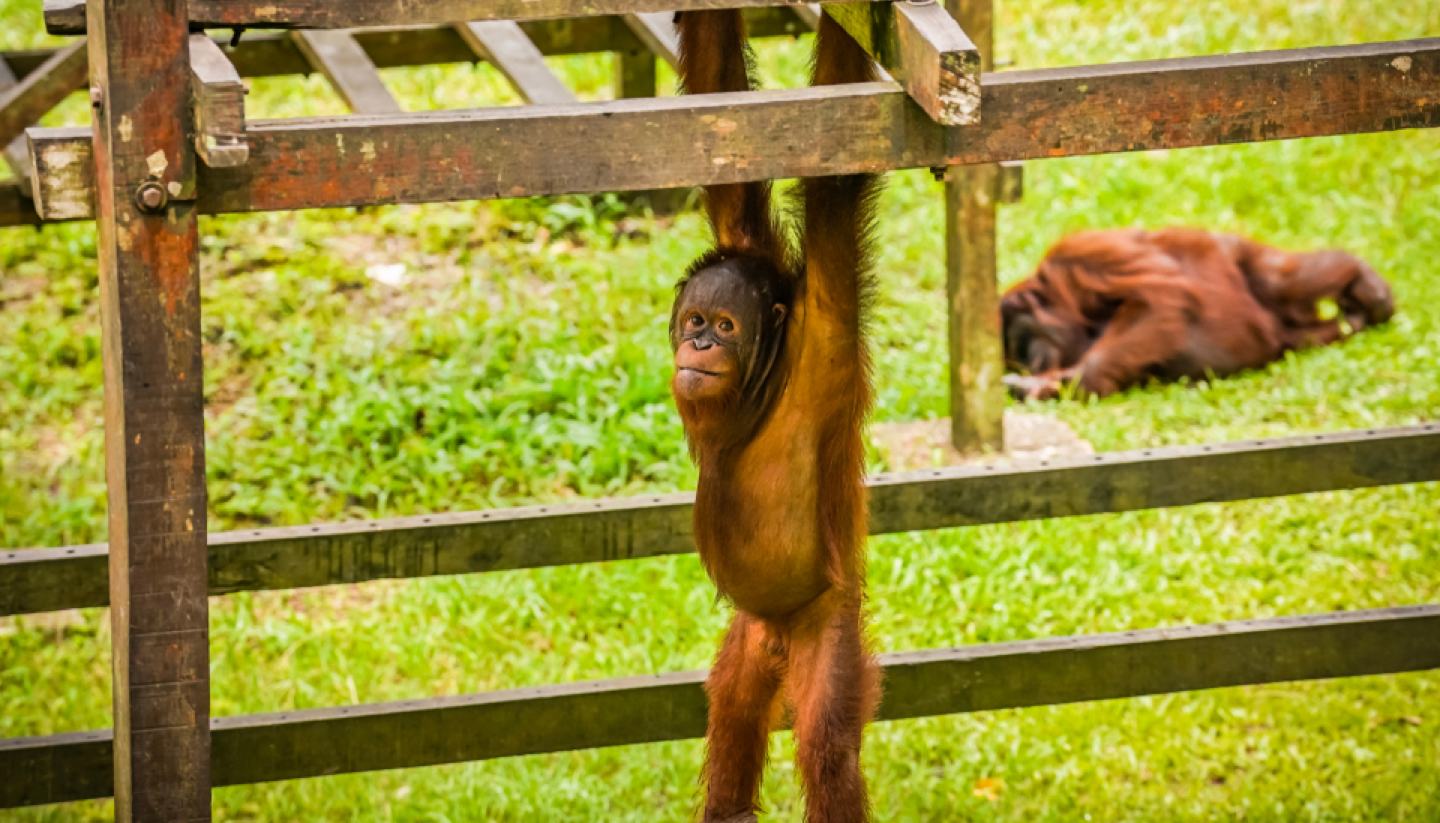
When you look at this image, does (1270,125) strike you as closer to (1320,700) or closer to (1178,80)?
(1178,80)

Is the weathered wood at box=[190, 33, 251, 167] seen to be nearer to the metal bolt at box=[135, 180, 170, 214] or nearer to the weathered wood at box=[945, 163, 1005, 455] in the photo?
the metal bolt at box=[135, 180, 170, 214]

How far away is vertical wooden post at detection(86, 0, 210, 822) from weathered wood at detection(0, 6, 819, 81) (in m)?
3.40

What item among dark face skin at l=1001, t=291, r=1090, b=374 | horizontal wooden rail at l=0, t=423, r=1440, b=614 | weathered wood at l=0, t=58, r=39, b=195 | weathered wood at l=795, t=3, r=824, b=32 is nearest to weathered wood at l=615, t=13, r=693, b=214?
weathered wood at l=795, t=3, r=824, b=32

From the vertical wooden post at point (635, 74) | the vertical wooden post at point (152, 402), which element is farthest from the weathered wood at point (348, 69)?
the vertical wooden post at point (152, 402)

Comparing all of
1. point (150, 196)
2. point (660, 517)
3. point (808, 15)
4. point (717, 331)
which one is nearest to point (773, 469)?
point (717, 331)

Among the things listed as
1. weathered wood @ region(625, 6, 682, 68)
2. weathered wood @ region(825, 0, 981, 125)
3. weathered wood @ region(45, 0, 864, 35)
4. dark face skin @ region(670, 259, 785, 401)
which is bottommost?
dark face skin @ region(670, 259, 785, 401)

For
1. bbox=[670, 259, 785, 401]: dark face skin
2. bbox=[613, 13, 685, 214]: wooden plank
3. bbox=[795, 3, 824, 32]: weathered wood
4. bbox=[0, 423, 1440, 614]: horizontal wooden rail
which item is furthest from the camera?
bbox=[613, 13, 685, 214]: wooden plank

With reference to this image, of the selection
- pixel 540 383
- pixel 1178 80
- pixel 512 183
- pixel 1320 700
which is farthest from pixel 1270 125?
pixel 540 383

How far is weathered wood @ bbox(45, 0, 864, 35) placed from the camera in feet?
8.22

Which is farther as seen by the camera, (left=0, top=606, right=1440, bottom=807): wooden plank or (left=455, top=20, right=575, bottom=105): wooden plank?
(left=455, top=20, right=575, bottom=105): wooden plank

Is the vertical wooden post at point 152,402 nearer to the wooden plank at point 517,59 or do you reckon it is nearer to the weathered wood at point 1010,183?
the wooden plank at point 517,59

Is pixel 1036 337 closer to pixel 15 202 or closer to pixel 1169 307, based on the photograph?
pixel 1169 307

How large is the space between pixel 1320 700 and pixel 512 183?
11.1 feet

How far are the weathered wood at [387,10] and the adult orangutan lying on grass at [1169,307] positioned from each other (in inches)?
176
